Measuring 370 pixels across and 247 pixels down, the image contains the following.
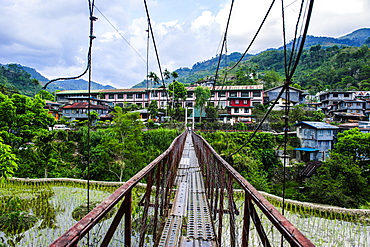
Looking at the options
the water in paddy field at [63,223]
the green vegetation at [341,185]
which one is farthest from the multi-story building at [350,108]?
the water in paddy field at [63,223]

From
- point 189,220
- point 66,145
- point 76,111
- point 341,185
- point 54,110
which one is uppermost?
point 54,110

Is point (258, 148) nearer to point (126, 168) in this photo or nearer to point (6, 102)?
point (126, 168)

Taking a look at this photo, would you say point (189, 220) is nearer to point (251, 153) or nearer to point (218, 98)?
point (251, 153)

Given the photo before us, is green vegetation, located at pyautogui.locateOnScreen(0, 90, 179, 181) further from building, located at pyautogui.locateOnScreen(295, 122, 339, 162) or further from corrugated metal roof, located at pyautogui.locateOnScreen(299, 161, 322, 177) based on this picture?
building, located at pyautogui.locateOnScreen(295, 122, 339, 162)

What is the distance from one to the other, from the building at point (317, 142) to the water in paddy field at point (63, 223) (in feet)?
32.9

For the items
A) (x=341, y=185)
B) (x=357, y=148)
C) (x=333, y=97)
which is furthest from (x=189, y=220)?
(x=333, y=97)

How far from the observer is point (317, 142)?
15.5 m

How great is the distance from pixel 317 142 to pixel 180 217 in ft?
54.5

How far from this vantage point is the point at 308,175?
39.5 feet

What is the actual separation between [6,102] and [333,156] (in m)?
16.4

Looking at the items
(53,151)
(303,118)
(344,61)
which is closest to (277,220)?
(53,151)

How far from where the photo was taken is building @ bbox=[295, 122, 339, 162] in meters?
15.5

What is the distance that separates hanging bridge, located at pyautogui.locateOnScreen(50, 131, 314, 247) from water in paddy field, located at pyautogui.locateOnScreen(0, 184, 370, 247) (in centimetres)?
224

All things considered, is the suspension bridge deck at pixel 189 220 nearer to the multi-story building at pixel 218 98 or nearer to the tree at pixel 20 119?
the tree at pixel 20 119
